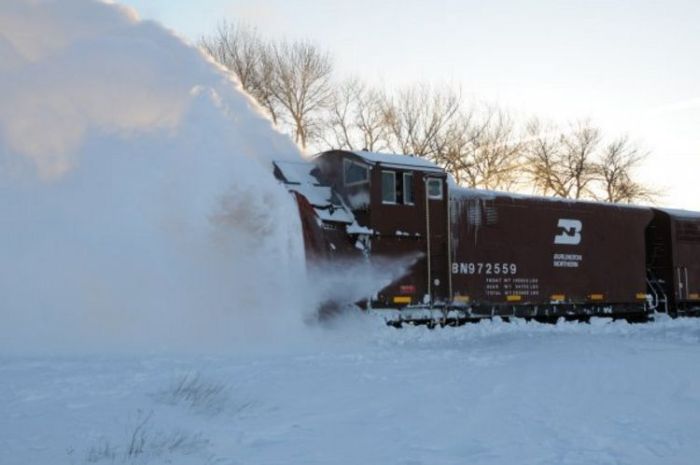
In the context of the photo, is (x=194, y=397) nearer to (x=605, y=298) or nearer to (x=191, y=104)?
(x=191, y=104)

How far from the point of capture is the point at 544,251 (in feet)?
58.3

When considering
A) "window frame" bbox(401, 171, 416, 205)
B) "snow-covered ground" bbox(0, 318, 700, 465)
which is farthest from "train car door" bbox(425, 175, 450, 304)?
"snow-covered ground" bbox(0, 318, 700, 465)

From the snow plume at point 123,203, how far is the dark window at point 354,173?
7.47ft

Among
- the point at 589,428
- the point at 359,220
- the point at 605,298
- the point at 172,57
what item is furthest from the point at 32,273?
the point at 605,298

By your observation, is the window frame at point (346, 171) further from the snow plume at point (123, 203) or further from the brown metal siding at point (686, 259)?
the brown metal siding at point (686, 259)

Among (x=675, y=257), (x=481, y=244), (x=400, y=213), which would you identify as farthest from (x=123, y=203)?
(x=675, y=257)

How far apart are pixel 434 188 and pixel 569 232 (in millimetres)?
4997

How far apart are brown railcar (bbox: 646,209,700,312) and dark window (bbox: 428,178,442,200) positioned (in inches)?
354

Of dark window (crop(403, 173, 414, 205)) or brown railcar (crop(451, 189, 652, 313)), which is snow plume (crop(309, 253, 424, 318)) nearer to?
dark window (crop(403, 173, 414, 205))

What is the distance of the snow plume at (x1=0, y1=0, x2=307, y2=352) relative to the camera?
10.8 m

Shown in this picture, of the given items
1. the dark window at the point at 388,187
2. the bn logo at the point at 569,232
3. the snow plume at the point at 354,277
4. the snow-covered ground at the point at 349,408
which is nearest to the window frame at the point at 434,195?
the dark window at the point at 388,187

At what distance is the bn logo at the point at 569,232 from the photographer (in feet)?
59.8

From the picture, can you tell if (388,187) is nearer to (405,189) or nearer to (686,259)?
(405,189)

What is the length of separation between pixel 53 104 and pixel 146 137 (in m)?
1.52
